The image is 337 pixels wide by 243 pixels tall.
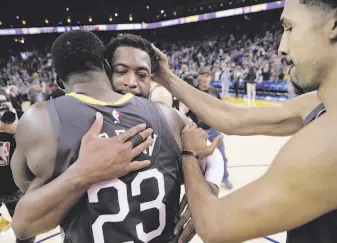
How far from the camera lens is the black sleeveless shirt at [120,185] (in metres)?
1.22

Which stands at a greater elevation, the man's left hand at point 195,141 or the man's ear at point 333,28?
the man's ear at point 333,28

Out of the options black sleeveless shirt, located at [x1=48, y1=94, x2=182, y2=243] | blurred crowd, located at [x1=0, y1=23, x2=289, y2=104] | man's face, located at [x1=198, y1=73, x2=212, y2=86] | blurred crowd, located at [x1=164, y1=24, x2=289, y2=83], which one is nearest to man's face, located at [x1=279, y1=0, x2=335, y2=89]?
black sleeveless shirt, located at [x1=48, y1=94, x2=182, y2=243]

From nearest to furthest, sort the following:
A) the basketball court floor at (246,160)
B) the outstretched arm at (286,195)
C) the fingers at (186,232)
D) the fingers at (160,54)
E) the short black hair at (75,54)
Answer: the outstretched arm at (286,195)
the short black hair at (75,54)
the fingers at (186,232)
the fingers at (160,54)
the basketball court floor at (246,160)

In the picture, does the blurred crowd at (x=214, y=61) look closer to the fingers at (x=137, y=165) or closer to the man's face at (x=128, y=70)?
the man's face at (x=128, y=70)

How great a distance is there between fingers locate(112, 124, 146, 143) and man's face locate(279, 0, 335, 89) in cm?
63

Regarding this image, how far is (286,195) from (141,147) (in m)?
0.57

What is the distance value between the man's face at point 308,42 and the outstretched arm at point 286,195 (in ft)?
0.72

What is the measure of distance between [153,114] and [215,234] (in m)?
0.56

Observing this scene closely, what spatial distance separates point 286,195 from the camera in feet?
3.23

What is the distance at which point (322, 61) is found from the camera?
1.11m

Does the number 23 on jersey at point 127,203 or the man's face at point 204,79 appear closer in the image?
the number 23 on jersey at point 127,203

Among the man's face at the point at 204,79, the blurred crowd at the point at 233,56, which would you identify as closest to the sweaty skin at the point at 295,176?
the man's face at the point at 204,79

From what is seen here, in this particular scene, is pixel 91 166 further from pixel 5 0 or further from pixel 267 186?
pixel 5 0

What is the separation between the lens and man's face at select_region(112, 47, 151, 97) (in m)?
1.90
